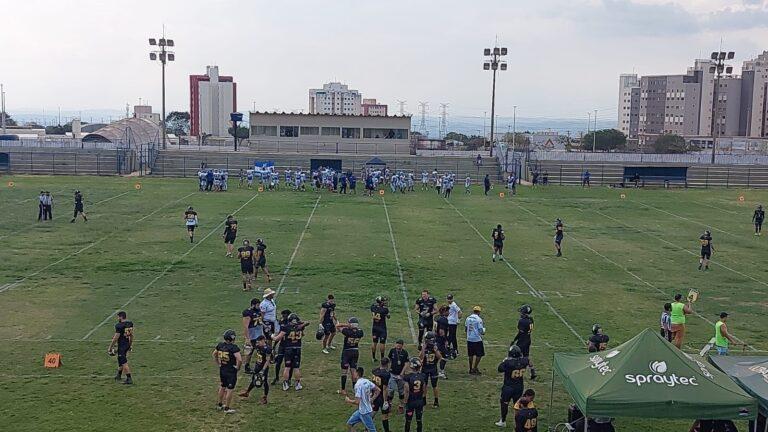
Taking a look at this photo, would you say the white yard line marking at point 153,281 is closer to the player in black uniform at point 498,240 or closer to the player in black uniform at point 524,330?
the player in black uniform at point 524,330

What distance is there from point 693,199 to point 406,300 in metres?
32.9

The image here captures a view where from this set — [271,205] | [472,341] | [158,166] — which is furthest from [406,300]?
[158,166]

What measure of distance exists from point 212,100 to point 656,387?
12721 cm

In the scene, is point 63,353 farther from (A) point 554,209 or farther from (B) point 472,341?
(A) point 554,209

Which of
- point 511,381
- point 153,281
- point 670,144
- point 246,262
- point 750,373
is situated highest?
point 670,144

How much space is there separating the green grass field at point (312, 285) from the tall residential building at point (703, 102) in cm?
13087

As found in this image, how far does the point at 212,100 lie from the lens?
430ft

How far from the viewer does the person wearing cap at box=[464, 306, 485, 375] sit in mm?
14062

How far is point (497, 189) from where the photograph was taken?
166ft

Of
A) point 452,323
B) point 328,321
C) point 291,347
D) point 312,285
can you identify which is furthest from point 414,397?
point 312,285

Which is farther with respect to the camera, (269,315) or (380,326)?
(269,315)

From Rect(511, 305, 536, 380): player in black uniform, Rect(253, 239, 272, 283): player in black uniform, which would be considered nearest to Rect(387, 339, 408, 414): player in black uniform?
Rect(511, 305, 536, 380): player in black uniform

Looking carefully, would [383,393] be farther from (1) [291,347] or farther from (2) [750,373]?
(2) [750,373]

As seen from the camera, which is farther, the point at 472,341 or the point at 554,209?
the point at 554,209
